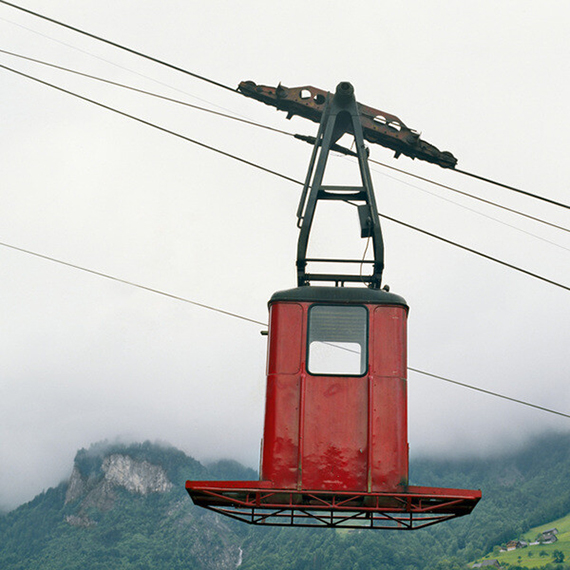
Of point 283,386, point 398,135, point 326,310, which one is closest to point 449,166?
point 398,135

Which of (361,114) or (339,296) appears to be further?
(361,114)

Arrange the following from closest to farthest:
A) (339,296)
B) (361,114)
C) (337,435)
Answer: (337,435)
(339,296)
(361,114)

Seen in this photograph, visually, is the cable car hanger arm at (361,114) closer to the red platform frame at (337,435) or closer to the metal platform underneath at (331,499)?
the red platform frame at (337,435)

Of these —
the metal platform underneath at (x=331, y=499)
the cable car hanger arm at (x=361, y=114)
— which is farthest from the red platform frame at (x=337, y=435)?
the cable car hanger arm at (x=361, y=114)

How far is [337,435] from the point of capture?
12109 millimetres

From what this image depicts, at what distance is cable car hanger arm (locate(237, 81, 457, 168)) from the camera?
→ 15914mm

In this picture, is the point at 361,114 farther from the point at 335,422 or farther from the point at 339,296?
the point at 335,422

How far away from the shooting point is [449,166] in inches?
664

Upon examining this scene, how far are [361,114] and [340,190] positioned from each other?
2.48 m

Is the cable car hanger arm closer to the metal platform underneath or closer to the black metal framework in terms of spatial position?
the black metal framework

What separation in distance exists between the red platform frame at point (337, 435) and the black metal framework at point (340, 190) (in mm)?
1007

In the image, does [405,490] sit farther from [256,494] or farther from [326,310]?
[326,310]

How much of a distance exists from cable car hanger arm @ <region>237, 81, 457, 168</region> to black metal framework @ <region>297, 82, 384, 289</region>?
0.47m

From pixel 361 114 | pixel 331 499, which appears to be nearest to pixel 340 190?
pixel 361 114
